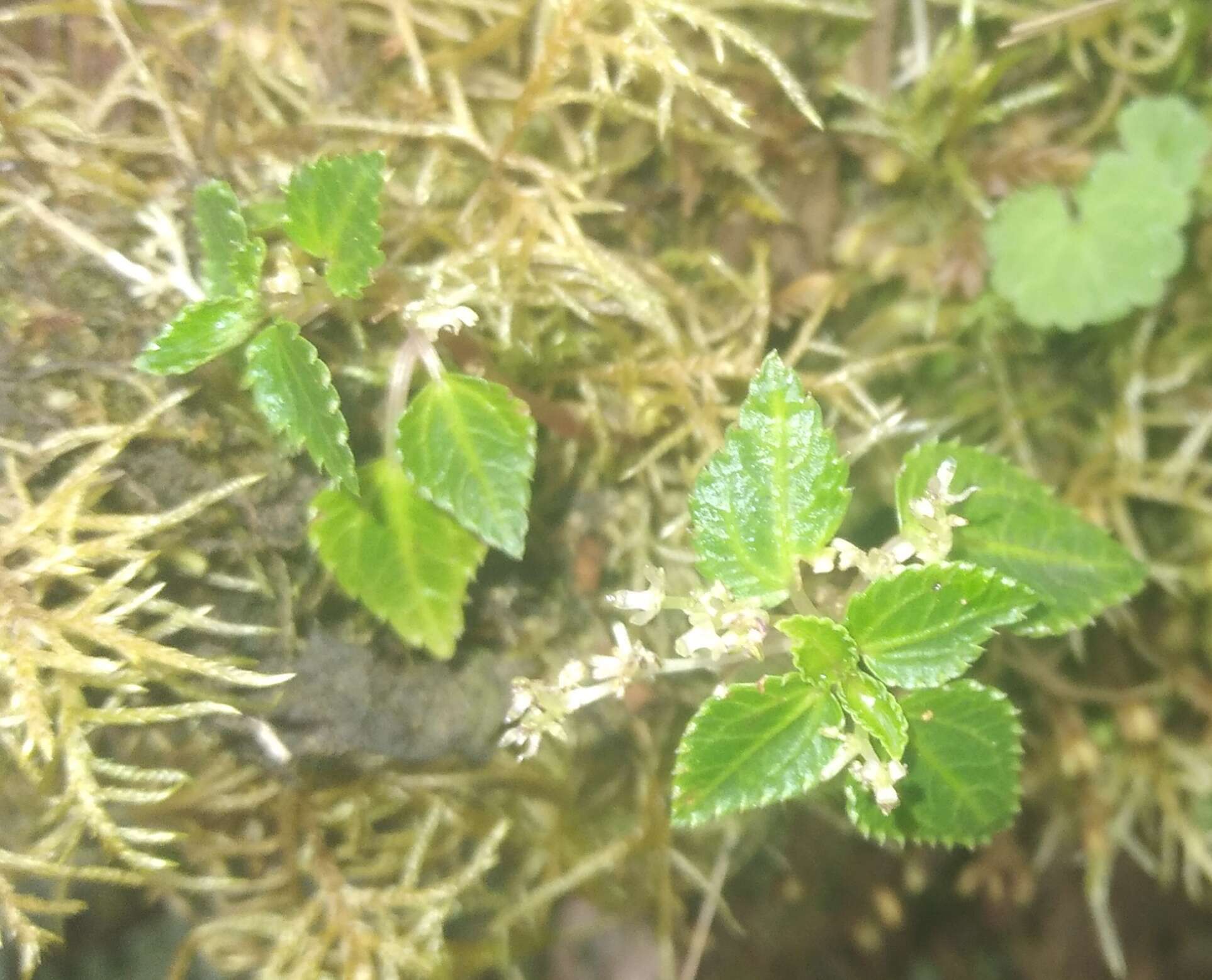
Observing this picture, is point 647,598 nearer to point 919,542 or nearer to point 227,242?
point 919,542

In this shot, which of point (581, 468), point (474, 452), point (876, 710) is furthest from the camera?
point (581, 468)

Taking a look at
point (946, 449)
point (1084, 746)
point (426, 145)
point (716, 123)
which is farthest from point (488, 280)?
point (1084, 746)

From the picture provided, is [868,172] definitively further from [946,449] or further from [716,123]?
[946,449]

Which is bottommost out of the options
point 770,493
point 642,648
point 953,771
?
point 953,771

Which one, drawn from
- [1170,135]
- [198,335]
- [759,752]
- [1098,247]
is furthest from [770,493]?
[1170,135]

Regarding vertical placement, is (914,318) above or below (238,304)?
below

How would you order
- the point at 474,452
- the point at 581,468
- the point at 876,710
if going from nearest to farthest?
the point at 876,710 → the point at 474,452 → the point at 581,468

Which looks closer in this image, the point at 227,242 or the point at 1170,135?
the point at 227,242

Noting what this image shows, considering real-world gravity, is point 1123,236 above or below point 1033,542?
above
